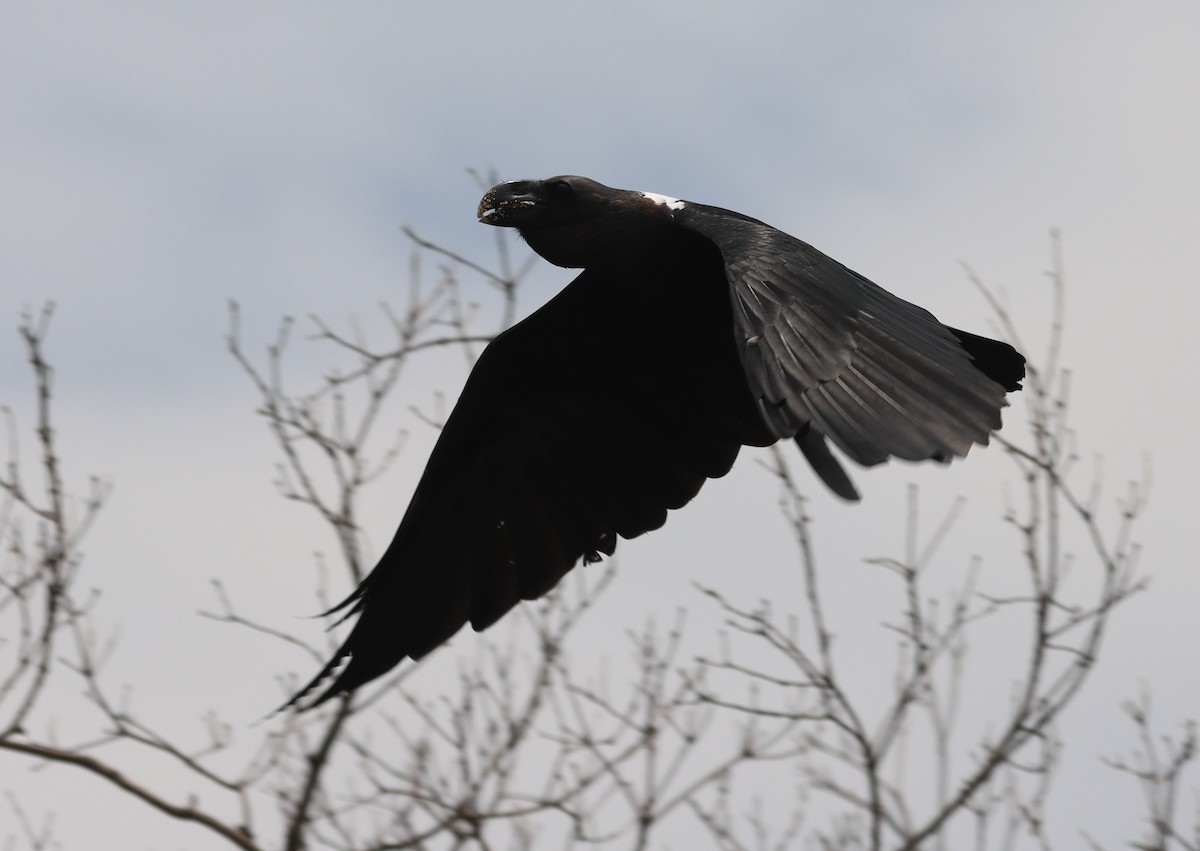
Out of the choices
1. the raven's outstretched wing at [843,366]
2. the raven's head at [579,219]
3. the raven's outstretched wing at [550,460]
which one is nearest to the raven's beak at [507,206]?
the raven's head at [579,219]

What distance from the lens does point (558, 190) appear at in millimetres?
7367

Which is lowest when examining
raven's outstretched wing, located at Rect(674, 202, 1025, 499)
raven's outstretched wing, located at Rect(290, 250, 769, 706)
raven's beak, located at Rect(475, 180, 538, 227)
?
raven's outstretched wing, located at Rect(674, 202, 1025, 499)

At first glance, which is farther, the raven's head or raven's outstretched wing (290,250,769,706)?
raven's outstretched wing (290,250,769,706)

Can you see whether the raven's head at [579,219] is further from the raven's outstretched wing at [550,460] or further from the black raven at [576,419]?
the raven's outstretched wing at [550,460]

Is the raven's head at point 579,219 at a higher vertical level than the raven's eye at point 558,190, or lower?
Answer: lower

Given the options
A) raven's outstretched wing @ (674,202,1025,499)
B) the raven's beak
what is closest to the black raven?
the raven's beak

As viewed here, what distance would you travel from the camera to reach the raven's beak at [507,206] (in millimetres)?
7297

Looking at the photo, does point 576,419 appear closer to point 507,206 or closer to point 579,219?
point 579,219

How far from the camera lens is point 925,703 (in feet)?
24.9

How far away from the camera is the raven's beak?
→ 730 cm

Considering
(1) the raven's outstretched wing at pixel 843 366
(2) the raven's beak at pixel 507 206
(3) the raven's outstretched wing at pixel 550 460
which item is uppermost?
(2) the raven's beak at pixel 507 206

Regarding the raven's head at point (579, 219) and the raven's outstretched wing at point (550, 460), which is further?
the raven's outstretched wing at point (550, 460)

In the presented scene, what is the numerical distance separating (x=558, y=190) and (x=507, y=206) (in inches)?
7.9

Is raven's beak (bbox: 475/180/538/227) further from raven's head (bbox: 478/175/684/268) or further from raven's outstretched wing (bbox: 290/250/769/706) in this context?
raven's outstretched wing (bbox: 290/250/769/706)
